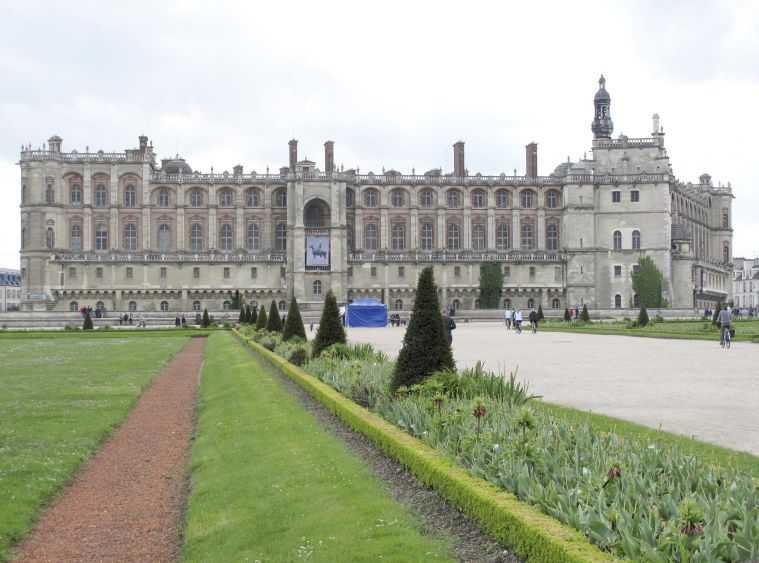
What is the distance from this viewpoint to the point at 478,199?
3388 inches

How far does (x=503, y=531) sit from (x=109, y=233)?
79.9m

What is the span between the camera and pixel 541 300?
8250 centimetres

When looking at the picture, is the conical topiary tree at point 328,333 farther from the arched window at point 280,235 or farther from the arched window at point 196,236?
the arched window at point 196,236

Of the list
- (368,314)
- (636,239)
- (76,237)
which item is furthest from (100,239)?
(636,239)

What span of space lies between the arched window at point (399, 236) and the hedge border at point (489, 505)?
73.4 meters

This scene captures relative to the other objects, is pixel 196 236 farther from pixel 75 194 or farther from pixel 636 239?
pixel 636 239

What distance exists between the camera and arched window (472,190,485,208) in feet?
282

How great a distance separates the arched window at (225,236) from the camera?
84125mm

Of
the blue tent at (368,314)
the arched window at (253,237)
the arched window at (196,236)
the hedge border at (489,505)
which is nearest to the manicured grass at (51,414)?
the hedge border at (489,505)

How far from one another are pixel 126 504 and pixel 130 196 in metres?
76.2

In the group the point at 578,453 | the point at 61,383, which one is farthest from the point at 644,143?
the point at 578,453

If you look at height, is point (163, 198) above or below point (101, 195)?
below

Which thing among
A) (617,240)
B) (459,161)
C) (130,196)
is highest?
(459,161)

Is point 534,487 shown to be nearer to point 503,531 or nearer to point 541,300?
point 503,531
